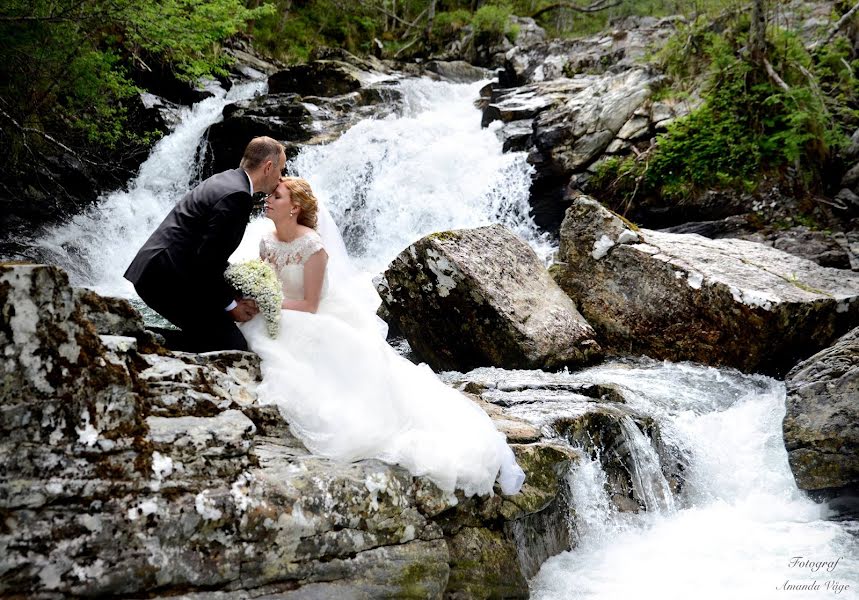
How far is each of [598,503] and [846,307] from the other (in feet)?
15.2

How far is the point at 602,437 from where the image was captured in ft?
16.3

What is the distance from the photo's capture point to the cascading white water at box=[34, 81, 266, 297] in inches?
459

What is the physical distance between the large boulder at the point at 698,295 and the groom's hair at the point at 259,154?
211 inches

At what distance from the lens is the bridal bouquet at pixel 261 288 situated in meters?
3.76

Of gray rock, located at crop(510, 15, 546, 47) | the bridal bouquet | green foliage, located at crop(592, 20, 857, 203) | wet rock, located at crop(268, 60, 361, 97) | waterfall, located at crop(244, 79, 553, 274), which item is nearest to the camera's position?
the bridal bouquet

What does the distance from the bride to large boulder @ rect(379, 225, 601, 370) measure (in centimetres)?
315

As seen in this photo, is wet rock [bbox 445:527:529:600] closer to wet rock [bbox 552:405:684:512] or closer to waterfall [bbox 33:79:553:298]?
wet rock [bbox 552:405:684:512]

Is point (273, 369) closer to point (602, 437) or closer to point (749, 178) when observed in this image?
point (602, 437)

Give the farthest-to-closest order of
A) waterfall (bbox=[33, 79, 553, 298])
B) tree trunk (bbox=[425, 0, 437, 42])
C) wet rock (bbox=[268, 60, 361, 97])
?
1. tree trunk (bbox=[425, 0, 437, 42])
2. wet rock (bbox=[268, 60, 361, 97])
3. waterfall (bbox=[33, 79, 553, 298])

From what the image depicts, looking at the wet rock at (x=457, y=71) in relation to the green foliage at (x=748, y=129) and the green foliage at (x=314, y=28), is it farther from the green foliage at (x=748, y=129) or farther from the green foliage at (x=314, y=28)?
the green foliage at (x=748, y=129)

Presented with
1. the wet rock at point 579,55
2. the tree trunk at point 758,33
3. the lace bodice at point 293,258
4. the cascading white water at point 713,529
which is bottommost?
the cascading white water at point 713,529

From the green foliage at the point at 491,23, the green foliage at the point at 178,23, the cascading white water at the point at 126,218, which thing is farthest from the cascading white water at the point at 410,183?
the green foliage at the point at 491,23

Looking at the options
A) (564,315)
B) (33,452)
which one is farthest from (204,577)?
(564,315)

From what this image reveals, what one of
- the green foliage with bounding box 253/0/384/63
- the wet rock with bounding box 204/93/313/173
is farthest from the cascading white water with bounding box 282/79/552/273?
the green foliage with bounding box 253/0/384/63
